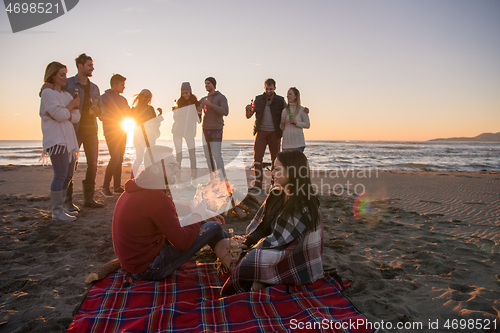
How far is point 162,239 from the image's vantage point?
2656 millimetres

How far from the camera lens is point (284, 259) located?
252cm

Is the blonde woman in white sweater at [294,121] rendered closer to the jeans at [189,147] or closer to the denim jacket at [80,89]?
the jeans at [189,147]

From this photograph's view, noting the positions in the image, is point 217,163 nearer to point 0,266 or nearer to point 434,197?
point 0,266

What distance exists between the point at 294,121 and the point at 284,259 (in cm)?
409

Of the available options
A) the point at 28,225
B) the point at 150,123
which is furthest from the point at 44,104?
the point at 150,123

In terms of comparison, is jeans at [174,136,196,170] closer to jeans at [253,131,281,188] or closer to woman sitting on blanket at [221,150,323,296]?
jeans at [253,131,281,188]

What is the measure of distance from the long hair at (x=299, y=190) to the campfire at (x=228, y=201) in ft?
8.67

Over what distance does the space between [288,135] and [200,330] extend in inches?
189

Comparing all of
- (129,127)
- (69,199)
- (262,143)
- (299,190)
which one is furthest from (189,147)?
(299,190)

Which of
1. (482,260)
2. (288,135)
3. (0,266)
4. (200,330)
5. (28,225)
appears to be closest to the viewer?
(200,330)

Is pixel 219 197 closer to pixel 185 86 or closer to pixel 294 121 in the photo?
pixel 294 121

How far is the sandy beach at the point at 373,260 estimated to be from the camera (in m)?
2.26

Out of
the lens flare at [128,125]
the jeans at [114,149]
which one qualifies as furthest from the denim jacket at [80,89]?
the lens flare at [128,125]

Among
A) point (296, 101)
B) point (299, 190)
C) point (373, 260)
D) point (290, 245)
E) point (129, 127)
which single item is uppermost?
point (296, 101)
